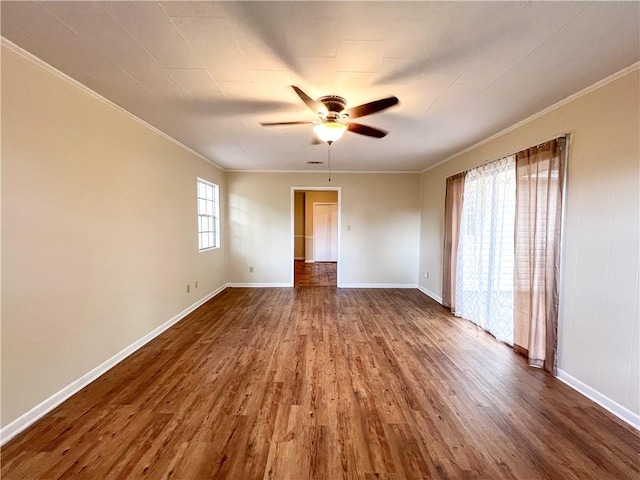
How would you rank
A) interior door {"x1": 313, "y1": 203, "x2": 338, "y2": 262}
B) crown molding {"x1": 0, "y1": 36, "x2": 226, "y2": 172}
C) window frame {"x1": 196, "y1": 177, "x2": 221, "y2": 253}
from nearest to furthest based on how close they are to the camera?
crown molding {"x1": 0, "y1": 36, "x2": 226, "y2": 172}, window frame {"x1": 196, "y1": 177, "x2": 221, "y2": 253}, interior door {"x1": 313, "y1": 203, "x2": 338, "y2": 262}

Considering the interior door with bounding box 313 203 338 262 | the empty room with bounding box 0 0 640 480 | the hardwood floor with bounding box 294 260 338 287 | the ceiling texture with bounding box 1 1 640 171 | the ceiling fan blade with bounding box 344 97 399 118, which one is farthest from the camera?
the interior door with bounding box 313 203 338 262

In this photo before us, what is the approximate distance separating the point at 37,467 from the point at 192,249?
3057 mm

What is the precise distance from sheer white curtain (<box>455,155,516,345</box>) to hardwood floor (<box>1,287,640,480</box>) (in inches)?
19.0

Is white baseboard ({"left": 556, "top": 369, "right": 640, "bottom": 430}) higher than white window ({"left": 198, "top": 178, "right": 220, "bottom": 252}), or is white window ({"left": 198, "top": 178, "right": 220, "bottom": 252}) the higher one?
white window ({"left": 198, "top": 178, "right": 220, "bottom": 252})

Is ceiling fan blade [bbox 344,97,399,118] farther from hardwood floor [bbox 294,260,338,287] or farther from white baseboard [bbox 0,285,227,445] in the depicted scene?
hardwood floor [bbox 294,260,338,287]

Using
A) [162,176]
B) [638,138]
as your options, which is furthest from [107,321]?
[638,138]

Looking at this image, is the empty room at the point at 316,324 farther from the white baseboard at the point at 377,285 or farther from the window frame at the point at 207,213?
the white baseboard at the point at 377,285

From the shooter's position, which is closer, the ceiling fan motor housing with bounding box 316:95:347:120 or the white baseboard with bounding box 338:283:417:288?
the ceiling fan motor housing with bounding box 316:95:347:120

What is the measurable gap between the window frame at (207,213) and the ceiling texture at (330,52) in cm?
203

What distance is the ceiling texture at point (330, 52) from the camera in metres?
1.43

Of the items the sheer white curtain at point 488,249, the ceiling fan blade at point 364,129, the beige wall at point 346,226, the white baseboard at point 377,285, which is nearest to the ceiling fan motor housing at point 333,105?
the ceiling fan blade at point 364,129

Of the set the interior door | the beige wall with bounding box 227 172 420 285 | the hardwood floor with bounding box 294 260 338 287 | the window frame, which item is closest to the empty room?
the window frame

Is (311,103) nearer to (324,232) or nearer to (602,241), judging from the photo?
(602,241)

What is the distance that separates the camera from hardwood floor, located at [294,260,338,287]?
6367 millimetres
